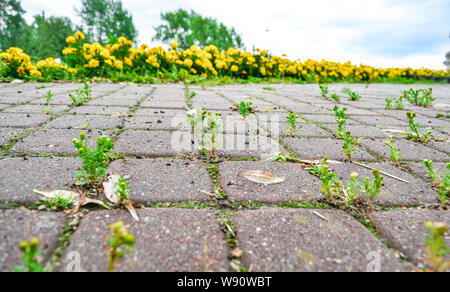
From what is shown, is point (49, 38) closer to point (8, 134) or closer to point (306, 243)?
point (8, 134)

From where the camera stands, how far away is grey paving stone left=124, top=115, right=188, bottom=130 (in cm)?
229

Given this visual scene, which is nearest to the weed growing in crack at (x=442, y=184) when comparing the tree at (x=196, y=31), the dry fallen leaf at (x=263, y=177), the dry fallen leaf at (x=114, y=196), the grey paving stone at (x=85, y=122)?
the dry fallen leaf at (x=263, y=177)

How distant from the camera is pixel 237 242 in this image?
952mm

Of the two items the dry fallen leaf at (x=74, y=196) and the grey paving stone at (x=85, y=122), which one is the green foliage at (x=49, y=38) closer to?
the grey paving stone at (x=85, y=122)

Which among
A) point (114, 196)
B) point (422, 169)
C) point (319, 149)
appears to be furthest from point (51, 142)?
point (422, 169)

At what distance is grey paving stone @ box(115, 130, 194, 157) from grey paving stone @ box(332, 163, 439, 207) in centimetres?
95

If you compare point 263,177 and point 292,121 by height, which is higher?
point 292,121

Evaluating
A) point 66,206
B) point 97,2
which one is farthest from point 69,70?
point 97,2

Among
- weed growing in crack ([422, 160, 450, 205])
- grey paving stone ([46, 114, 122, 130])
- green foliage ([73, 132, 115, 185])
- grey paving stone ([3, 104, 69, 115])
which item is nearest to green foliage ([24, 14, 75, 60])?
grey paving stone ([3, 104, 69, 115])

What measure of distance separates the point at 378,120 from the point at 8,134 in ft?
11.1

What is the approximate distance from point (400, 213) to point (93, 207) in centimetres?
125

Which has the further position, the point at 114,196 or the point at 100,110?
the point at 100,110

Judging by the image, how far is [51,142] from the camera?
1.78 m
